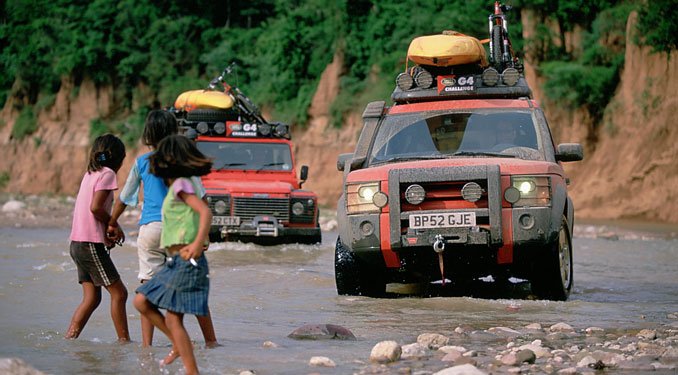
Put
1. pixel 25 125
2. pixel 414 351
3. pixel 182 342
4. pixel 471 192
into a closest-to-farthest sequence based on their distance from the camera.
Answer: pixel 182 342 → pixel 414 351 → pixel 471 192 → pixel 25 125

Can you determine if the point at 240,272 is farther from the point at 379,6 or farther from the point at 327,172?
the point at 379,6

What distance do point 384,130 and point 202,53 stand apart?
1367 inches

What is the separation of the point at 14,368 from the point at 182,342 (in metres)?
0.91

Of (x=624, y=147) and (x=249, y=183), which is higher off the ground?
(x=624, y=147)

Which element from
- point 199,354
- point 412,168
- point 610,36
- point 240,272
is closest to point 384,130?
point 412,168

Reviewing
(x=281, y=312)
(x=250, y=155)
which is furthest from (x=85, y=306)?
(x=250, y=155)

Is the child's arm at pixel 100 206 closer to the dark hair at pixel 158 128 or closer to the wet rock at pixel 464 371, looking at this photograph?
the dark hair at pixel 158 128

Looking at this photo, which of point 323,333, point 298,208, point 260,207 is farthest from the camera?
point 298,208

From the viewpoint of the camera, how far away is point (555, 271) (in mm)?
10828

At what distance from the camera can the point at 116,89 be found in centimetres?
4634

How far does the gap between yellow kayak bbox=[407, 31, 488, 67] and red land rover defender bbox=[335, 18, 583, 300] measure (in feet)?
0.13

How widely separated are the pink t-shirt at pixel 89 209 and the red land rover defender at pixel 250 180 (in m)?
10.0

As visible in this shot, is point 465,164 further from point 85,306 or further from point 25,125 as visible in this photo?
point 25,125

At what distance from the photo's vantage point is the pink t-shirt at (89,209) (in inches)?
316
